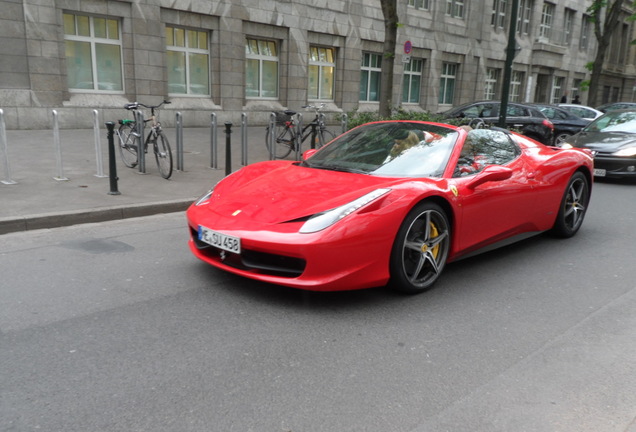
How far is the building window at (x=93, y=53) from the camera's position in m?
14.3

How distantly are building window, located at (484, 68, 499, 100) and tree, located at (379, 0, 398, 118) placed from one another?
64.5 feet

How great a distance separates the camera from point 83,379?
2680 millimetres

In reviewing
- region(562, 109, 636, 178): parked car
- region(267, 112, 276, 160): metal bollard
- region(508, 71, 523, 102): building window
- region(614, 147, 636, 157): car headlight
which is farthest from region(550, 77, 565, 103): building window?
region(267, 112, 276, 160): metal bollard

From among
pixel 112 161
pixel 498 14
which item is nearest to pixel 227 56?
pixel 112 161

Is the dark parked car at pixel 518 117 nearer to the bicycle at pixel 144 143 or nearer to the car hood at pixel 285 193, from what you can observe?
the bicycle at pixel 144 143

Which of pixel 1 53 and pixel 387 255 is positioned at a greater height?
pixel 1 53

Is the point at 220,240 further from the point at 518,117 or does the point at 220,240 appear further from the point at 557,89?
the point at 557,89

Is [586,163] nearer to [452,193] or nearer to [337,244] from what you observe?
[452,193]

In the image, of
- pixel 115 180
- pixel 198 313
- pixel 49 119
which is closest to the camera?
pixel 198 313

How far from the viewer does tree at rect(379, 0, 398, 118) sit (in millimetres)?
11477

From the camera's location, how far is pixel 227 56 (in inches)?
671

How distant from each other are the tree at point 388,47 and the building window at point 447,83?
1559 centimetres

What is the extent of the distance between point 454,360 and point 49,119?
44.7ft

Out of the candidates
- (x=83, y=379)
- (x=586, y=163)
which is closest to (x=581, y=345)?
(x=83, y=379)
